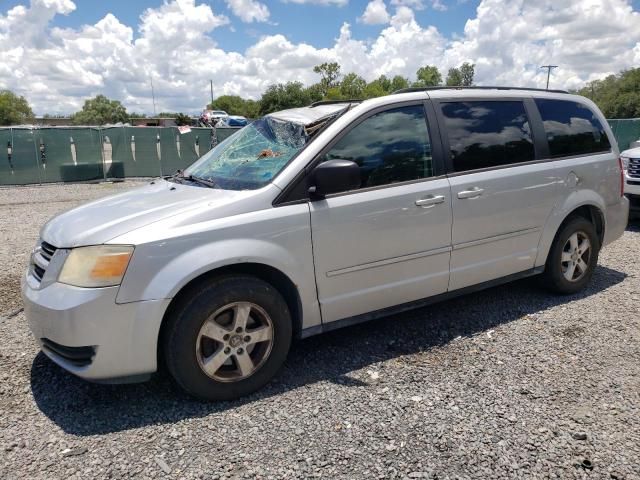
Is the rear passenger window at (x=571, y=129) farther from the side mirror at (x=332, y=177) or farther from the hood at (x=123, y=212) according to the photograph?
the hood at (x=123, y=212)

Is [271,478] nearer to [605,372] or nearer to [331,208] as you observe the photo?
[331,208]

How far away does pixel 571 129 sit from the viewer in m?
4.66

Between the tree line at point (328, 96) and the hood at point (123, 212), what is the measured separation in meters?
44.6

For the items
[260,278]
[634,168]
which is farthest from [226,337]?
[634,168]

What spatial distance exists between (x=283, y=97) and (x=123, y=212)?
71.6 metres

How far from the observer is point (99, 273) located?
2.76 metres

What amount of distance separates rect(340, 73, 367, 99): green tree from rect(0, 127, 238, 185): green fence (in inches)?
2612

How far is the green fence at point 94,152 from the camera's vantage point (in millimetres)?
14508

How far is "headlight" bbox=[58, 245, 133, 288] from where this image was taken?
2756 mm

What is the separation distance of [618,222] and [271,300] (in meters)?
3.91

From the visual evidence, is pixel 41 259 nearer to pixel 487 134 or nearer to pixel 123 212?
pixel 123 212

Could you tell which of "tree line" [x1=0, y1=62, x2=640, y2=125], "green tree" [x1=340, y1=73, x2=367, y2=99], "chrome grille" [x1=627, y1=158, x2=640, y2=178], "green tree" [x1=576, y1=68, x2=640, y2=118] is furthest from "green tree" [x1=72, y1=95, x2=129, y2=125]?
"chrome grille" [x1=627, y1=158, x2=640, y2=178]

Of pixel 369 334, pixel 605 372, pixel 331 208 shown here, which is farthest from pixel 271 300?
pixel 605 372

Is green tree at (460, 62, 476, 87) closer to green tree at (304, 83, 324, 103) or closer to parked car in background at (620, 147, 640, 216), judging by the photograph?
green tree at (304, 83, 324, 103)
